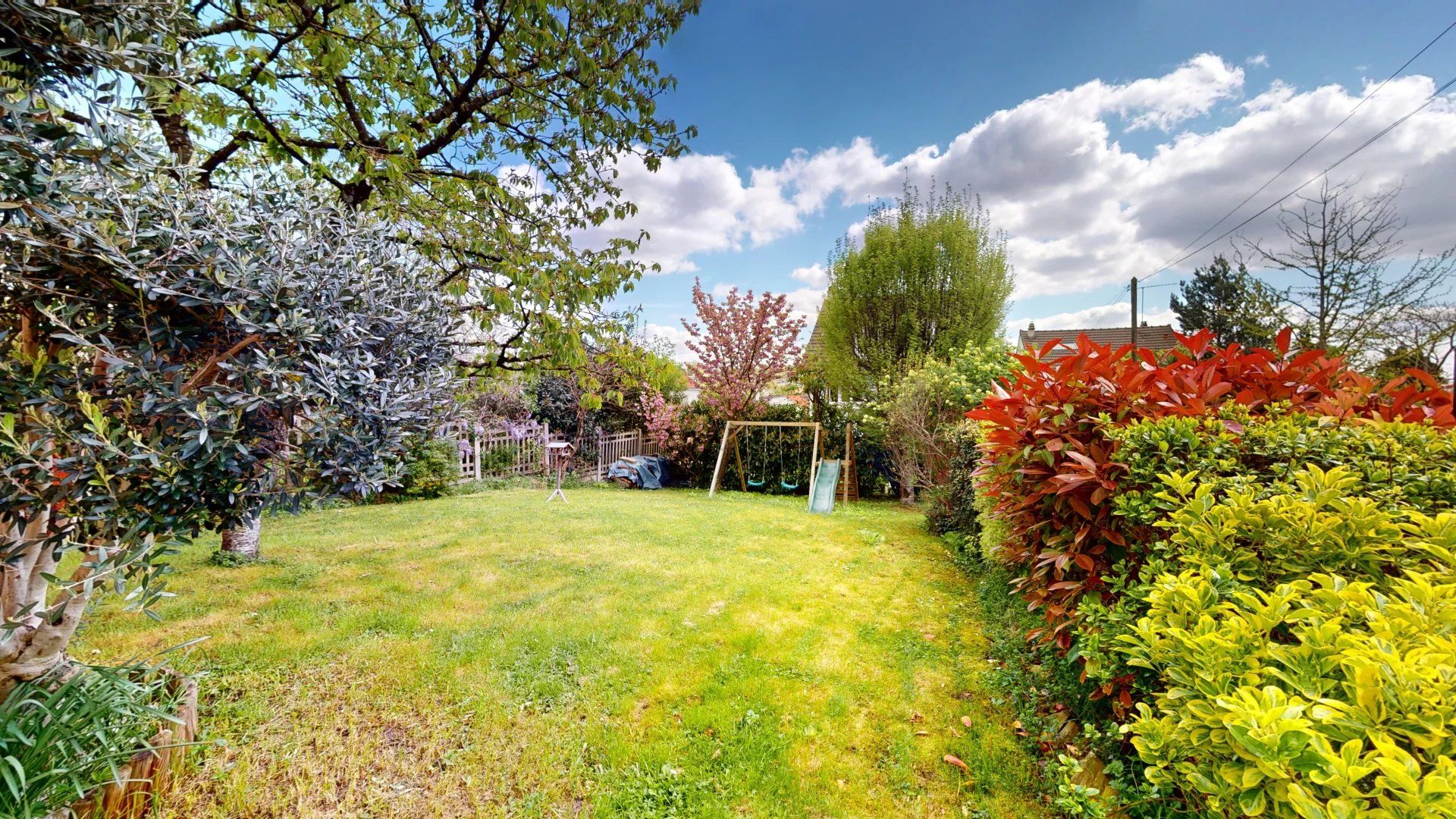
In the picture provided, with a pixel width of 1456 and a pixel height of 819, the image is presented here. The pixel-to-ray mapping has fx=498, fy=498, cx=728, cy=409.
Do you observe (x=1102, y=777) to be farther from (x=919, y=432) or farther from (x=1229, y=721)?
(x=919, y=432)

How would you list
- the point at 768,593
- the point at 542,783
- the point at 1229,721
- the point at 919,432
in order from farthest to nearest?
the point at 919,432 < the point at 768,593 < the point at 542,783 < the point at 1229,721

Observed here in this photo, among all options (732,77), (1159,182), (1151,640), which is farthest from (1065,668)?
(1159,182)

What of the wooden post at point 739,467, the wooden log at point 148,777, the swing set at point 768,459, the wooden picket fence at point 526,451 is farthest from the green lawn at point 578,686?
the wooden post at point 739,467

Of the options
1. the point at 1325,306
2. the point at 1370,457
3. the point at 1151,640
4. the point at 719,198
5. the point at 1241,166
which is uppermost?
the point at 1241,166

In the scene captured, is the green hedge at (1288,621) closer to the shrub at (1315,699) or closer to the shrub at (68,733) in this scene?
the shrub at (1315,699)

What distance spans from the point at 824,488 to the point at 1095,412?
6.79 metres

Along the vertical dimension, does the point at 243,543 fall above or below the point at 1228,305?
below

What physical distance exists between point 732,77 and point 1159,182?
7664 mm

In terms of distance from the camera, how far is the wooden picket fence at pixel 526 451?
10.1 meters

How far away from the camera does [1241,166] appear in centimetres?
859

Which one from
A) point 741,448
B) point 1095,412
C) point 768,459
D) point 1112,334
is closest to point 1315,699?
point 1095,412

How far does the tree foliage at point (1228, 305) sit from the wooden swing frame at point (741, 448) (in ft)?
23.5

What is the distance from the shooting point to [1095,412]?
2367 millimetres

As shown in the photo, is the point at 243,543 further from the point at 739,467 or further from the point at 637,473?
the point at 739,467
